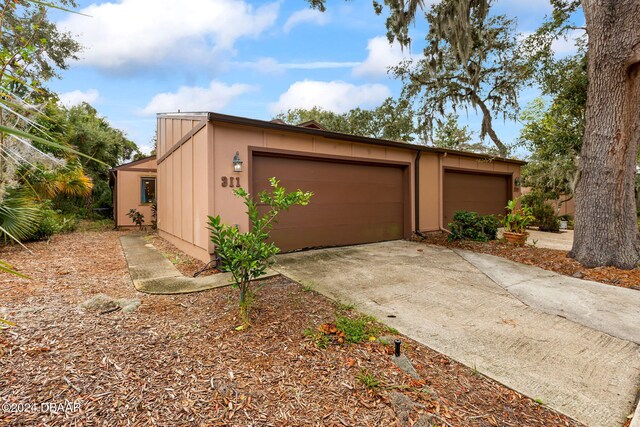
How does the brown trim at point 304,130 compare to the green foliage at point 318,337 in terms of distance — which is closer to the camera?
the green foliage at point 318,337

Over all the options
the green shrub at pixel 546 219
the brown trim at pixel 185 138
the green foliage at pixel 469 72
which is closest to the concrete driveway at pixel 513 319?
the brown trim at pixel 185 138

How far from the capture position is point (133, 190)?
1165 centimetres

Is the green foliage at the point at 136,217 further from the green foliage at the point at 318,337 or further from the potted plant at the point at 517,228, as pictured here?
the potted plant at the point at 517,228

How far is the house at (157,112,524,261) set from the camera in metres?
5.18

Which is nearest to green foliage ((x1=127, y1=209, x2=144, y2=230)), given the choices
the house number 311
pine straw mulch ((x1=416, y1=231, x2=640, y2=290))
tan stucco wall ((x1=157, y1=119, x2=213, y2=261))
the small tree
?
tan stucco wall ((x1=157, y1=119, x2=213, y2=261))

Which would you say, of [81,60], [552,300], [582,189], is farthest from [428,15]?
[81,60]

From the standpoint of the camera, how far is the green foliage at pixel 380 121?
43.6 ft

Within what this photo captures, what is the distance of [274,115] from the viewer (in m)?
26.3

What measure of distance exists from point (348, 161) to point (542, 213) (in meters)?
8.41

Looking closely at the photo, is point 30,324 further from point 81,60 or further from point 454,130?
point 454,130

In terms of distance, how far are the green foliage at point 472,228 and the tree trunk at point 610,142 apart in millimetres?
2159

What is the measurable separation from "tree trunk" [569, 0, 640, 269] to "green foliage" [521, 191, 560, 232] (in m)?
6.11
